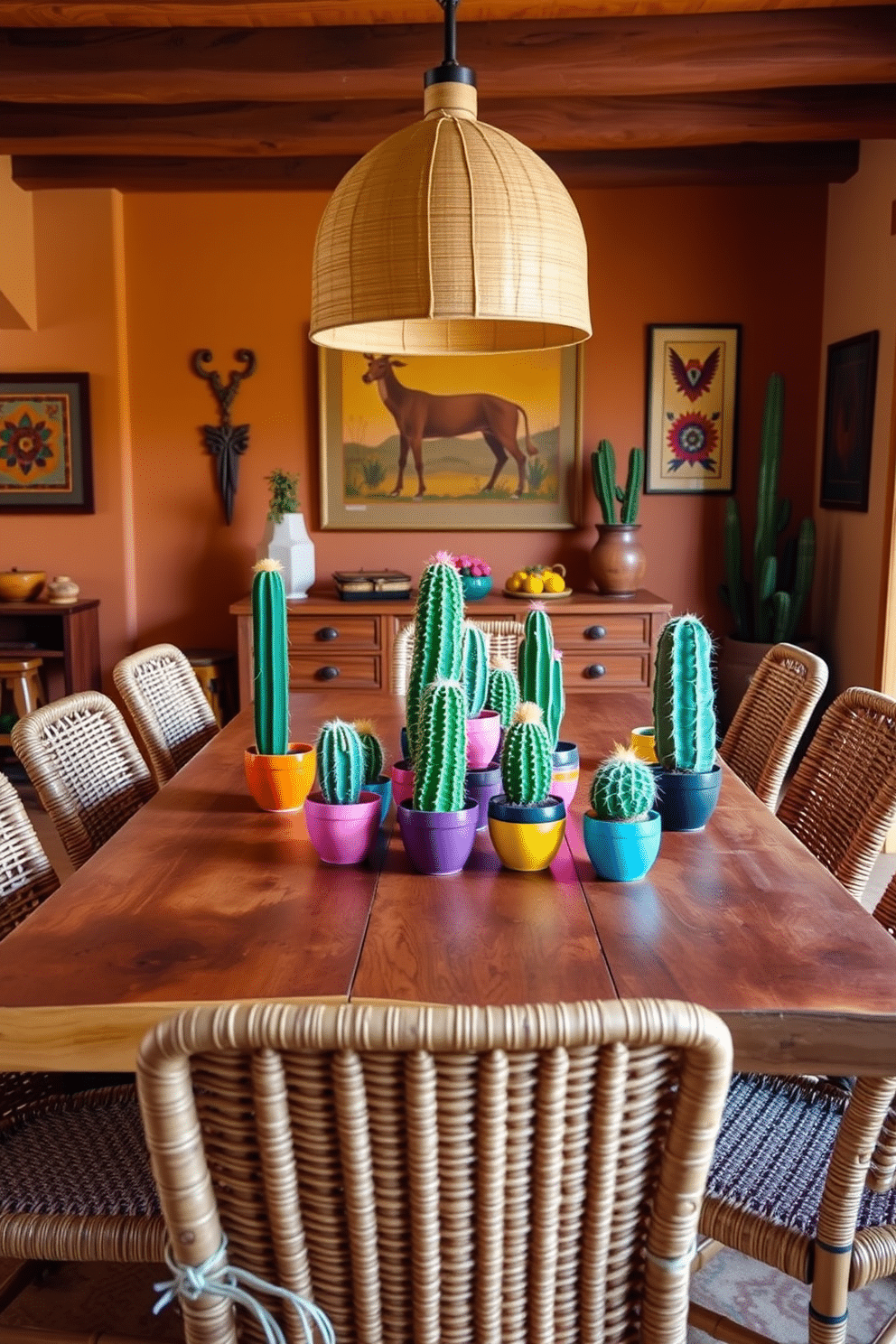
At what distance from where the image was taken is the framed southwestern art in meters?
Result: 4.85

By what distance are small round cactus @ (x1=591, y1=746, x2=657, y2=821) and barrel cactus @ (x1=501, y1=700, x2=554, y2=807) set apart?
0.08 metres

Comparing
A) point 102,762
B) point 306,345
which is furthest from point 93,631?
point 102,762

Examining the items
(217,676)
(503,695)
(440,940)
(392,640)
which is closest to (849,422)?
(392,640)

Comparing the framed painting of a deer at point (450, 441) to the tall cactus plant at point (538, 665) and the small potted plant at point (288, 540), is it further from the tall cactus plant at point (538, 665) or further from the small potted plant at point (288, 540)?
the tall cactus plant at point (538, 665)

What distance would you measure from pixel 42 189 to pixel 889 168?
3.40 meters

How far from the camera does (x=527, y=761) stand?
162 centimetres

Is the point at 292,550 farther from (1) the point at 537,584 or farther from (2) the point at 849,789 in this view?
(2) the point at 849,789

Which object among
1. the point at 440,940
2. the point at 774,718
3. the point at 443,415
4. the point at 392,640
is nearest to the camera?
the point at 440,940

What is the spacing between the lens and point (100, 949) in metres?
1.36

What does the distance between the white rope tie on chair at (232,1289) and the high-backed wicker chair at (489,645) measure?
224cm

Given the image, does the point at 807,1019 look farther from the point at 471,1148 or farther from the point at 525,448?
the point at 525,448

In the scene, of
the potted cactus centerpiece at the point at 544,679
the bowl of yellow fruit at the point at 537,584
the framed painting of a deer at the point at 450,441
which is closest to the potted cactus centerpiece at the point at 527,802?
the potted cactus centerpiece at the point at 544,679

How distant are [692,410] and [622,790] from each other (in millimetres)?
3696

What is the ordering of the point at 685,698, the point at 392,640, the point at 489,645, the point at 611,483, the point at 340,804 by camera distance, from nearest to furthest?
1. the point at 340,804
2. the point at 685,698
3. the point at 489,645
4. the point at 392,640
5. the point at 611,483
